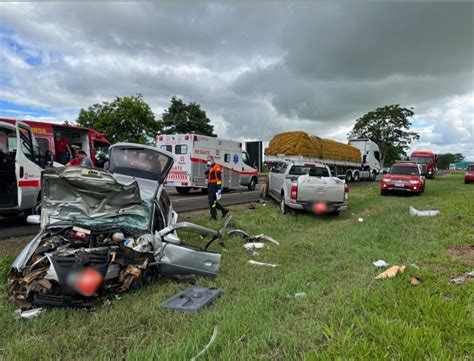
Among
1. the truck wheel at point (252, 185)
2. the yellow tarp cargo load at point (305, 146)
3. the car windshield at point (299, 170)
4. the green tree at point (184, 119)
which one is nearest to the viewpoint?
the car windshield at point (299, 170)

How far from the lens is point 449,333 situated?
266 centimetres

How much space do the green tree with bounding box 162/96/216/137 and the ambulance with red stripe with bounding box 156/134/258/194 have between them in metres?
30.9

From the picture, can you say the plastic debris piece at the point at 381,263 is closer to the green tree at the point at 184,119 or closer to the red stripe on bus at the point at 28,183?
the red stripe on bus at the point at 28,183

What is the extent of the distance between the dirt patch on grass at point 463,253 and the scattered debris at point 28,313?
555 cm

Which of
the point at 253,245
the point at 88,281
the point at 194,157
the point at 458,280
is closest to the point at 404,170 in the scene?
the point at 194,157

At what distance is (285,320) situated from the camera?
3.07 m

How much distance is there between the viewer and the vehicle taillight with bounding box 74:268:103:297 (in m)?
3.26

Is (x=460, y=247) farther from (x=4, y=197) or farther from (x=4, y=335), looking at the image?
(x=4, y=197)

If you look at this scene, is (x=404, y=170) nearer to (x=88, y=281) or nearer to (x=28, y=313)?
(x=88, y=281)

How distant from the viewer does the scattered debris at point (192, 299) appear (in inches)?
135

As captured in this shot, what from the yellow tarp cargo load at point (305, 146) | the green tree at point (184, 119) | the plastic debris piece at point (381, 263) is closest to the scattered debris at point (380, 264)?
the plastic debris piece at point (381, 263)

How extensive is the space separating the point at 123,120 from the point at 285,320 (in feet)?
114

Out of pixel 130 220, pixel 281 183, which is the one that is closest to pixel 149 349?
pixel 130 220

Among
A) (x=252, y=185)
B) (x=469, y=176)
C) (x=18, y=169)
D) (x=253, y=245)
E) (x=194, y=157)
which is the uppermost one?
(x=194, y=157)
